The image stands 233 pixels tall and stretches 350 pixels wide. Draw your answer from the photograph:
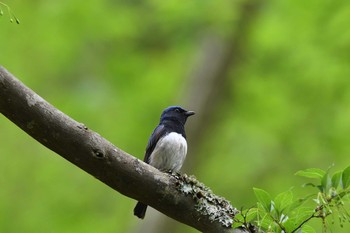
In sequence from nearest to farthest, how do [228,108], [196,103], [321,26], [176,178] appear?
1. [176,178]
2. [196,103]
3. [321,26]
4. [228,108]

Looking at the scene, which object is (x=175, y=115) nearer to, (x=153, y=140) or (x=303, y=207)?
(x=153, y=140)

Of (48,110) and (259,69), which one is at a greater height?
(259,69)

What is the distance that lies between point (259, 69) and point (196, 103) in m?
1.86

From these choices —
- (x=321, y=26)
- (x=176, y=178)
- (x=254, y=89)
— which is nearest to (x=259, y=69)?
(x=254, y=89)

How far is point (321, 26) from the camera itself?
928cm

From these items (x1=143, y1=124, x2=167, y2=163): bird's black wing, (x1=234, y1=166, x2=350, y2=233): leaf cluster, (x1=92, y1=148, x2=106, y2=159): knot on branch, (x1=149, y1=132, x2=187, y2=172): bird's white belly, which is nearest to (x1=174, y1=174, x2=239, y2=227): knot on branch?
(x1=234, y1=166, x2=350, y2=233): leaf cluster

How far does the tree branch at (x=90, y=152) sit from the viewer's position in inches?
117

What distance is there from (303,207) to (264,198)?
0.19m

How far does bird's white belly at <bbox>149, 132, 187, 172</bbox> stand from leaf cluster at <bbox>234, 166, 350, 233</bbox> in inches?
95.7

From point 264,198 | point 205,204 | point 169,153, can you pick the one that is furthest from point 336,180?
point 169,153

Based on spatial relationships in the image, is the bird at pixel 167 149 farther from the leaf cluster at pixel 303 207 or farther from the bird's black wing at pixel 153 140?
the leaf cluster at pixel 303 207

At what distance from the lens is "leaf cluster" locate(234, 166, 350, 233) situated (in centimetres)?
300

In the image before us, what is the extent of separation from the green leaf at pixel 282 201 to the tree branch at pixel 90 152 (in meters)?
0.44

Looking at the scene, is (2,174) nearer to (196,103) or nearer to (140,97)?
(140,97)
